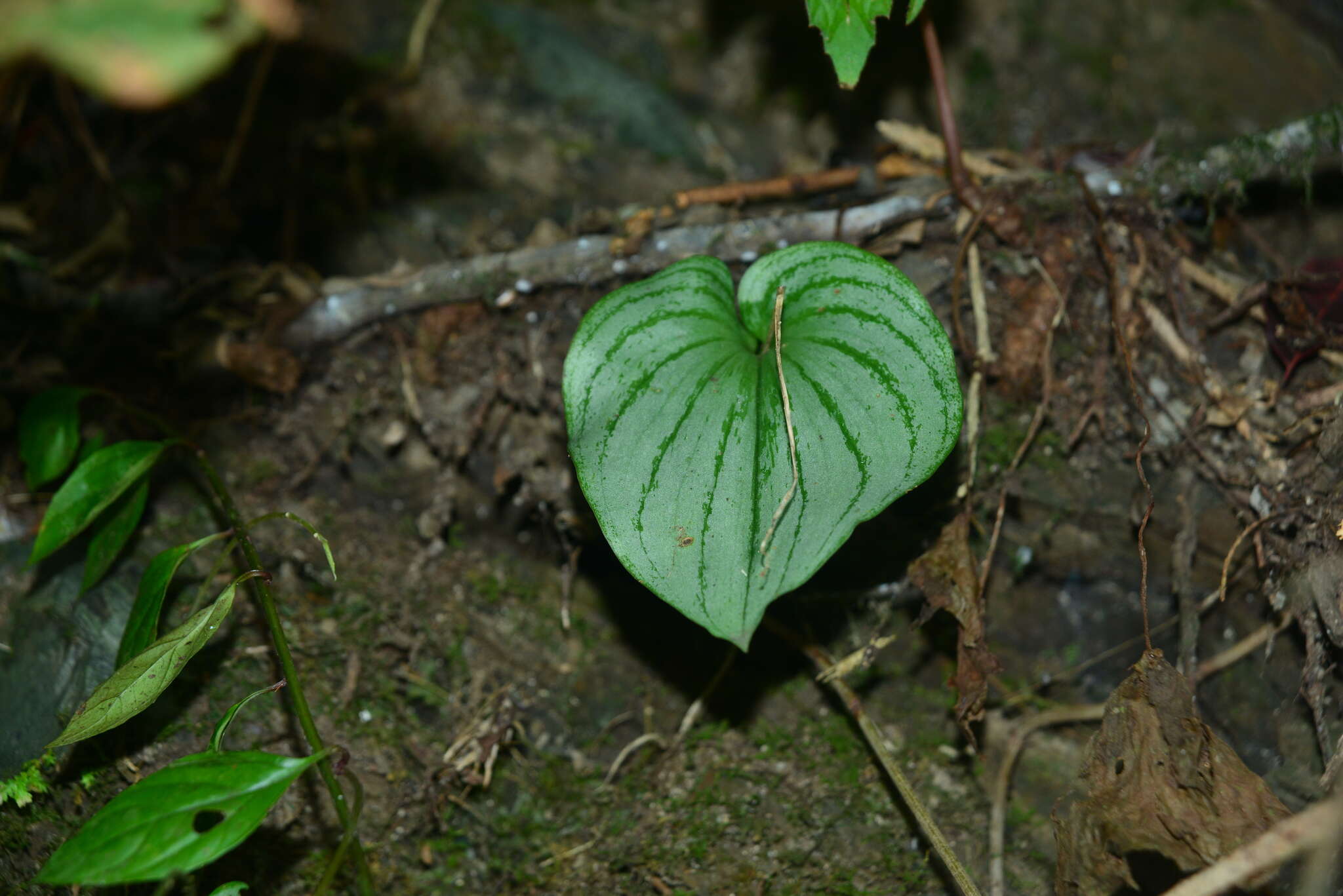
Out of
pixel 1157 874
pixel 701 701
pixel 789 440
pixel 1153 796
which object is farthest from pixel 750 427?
pixel 1157 874

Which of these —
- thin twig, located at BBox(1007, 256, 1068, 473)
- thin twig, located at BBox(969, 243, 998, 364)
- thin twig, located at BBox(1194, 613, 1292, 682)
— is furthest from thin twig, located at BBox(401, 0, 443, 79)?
thin twig, located at BBox(1194, 613, 1292, 682)

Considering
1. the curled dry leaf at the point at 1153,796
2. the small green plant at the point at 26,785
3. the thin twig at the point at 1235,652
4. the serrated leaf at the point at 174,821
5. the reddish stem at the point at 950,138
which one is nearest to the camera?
the serrated leaf at the point at 174,821

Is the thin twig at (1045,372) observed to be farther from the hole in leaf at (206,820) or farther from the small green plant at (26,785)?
the small green plant at (26,785)

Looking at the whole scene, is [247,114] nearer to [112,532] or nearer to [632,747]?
[112,532]

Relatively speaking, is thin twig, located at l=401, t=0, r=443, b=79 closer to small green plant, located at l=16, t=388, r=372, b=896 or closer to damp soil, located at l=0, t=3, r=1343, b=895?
damp soil, located at l=0, t=3, r=1343, b=895

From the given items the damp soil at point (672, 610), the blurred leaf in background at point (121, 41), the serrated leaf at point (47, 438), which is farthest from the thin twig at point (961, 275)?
the serrated leaf at point (47, 438)

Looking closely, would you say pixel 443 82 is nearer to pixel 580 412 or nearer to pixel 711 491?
pixel 580 412

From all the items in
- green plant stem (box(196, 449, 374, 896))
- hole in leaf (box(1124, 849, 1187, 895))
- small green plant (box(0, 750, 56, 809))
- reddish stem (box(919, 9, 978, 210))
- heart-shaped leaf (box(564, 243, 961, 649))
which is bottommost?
small green plant (box(0, 750, 56, 809))
